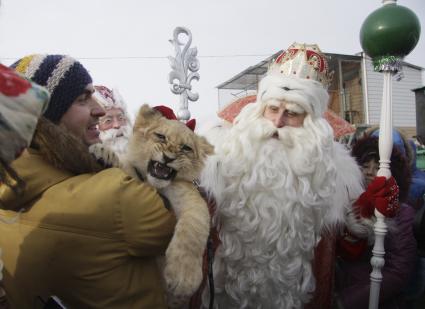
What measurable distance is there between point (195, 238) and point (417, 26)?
1.91m

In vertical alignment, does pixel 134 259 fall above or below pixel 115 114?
below

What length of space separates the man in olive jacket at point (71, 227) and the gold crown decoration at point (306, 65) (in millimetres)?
1585

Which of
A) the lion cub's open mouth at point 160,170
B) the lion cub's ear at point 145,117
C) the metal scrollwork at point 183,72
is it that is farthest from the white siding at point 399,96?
the lion cub's open mouth at point 160,170

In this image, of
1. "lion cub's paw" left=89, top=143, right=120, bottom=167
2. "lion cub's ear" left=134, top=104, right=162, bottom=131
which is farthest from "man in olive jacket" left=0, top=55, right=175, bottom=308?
"lion cub's ear" left=134, top=104, right=162, bottom=131

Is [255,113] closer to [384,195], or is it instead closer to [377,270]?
[384,195]

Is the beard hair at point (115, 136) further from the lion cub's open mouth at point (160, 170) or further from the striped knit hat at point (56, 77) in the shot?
the striped knit hat at point (56, 77)

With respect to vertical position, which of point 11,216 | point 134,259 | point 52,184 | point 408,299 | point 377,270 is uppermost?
point 52,184

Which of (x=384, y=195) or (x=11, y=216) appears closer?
(x=11, y=216)

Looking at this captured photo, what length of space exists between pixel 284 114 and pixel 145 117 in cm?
102

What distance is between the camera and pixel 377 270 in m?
2.08

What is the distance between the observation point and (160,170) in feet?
4.74

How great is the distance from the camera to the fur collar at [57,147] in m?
1.12

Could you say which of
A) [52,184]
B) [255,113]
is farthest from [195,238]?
[255,113]

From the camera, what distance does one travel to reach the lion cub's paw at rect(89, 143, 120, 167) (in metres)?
1.36
